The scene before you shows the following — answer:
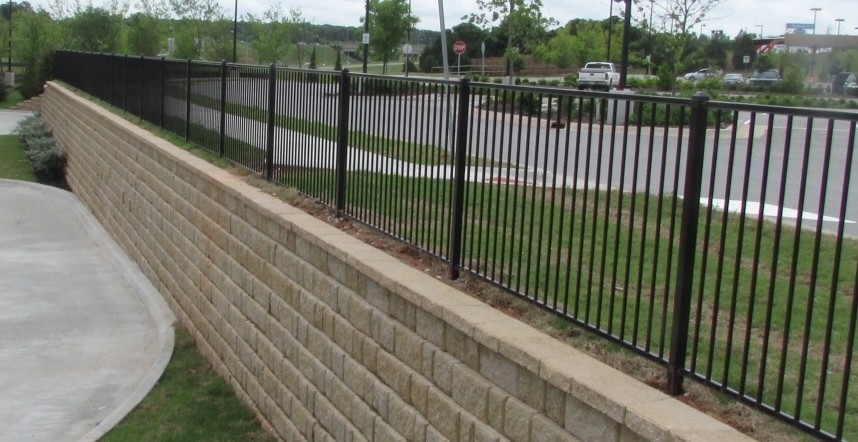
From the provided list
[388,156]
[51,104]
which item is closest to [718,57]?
[51,104]

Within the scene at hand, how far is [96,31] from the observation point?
50062 millimetres

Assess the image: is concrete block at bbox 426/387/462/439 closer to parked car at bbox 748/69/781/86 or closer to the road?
the road

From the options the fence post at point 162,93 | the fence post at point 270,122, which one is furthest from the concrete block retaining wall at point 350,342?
the fence post at point 162,93

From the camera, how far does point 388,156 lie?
694 centimetres

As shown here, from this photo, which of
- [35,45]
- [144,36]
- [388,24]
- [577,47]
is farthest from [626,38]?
[577,47]

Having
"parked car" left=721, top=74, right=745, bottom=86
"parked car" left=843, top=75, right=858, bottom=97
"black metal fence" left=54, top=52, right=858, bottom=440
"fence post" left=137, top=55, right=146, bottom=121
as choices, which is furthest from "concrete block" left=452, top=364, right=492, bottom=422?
"parked car" left=721, top=74, right=745, bottom=86

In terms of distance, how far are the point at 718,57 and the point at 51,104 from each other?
115 ft

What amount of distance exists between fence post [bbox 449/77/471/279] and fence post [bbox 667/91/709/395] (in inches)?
75.4

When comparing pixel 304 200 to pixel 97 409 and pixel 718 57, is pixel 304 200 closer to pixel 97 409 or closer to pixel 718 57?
pixel 97 409

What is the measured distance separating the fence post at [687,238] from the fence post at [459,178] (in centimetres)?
192

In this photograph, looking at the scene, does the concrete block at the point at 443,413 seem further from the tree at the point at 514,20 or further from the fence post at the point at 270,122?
the tree at the point at 514,20

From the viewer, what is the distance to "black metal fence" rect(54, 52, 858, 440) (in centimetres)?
403

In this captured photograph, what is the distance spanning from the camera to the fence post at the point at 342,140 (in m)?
7.65

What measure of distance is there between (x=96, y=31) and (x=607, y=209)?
4927cm
